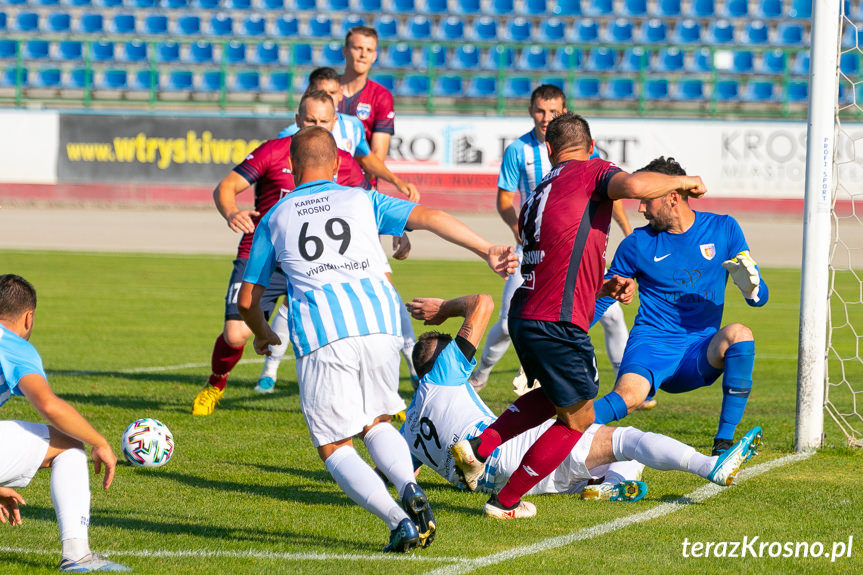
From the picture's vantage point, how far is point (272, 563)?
4.57 meters

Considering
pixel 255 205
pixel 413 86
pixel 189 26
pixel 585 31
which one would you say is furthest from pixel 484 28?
pixel 255 205

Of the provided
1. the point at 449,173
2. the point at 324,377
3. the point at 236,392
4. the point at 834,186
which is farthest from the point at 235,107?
the point at 324,377

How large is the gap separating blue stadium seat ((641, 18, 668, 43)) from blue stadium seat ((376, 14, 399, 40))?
662 cm

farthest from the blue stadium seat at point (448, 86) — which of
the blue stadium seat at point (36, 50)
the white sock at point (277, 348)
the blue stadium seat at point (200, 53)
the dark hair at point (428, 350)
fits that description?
the dark hair at point (428, 350)

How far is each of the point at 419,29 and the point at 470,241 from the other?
26823mm

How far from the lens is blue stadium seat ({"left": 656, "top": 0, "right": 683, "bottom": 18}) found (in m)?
30.4

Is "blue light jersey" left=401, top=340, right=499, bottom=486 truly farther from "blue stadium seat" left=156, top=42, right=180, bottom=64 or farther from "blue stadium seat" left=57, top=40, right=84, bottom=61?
"blue stadium seat" left=57, top=40, right=84, bottom=61

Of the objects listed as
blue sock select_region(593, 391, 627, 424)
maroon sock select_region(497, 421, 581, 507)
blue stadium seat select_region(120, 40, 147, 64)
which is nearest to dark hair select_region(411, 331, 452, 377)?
blue sock select_region(593, 391, 627, 424)

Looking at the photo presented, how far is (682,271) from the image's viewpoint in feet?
21.6

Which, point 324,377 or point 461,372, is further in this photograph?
point 461,372

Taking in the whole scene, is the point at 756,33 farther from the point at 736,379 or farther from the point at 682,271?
the point at 736,379

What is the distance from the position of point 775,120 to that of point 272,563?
920 inches

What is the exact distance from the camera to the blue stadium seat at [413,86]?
93.0ft

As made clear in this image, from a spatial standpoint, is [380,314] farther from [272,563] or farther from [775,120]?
[775,120]
